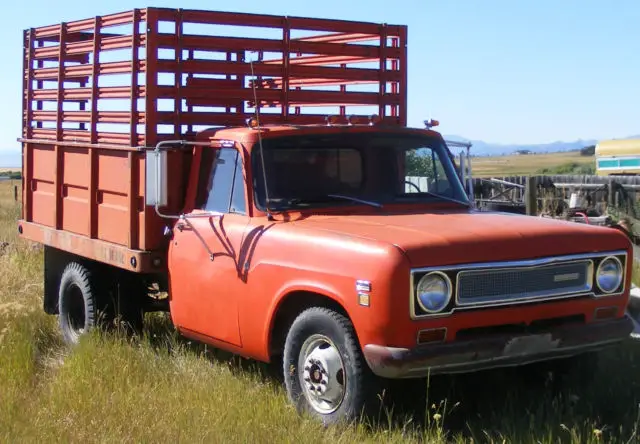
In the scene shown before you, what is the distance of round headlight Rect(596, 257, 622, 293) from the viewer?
600cm

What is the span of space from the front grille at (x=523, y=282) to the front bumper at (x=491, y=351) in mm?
222

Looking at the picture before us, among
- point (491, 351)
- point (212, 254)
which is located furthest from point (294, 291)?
point (491, 351)

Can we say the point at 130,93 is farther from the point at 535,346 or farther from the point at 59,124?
the point at 535,346

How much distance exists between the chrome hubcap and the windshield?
112 centimetres

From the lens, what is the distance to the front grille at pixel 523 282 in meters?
5.45

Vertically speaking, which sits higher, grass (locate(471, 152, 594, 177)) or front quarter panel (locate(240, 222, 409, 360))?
grass (locate(471, 152, 594, 177))

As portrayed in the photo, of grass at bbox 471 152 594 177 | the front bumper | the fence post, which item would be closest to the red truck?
the front bumper

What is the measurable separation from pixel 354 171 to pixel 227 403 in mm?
1914

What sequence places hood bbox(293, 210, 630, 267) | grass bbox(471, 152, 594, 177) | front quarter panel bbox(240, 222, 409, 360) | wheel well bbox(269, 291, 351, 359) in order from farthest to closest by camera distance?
1. grass bbox(471, 152, 594, 177)
2. wheel well bbox(269, 291, 351, 359)
3. hood bbox(293, 210, 630, 267)
4. front quarter panel bbox(240, 222, 409, 360)

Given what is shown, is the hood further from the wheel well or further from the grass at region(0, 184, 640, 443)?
the grass at region(0, 184, 640, 443)

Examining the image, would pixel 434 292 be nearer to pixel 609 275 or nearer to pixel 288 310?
pixel 288 310

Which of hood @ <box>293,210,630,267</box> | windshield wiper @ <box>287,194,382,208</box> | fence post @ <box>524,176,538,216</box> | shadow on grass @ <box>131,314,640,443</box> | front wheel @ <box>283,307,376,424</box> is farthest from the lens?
fence post @ <box>524,176,538,216</box>

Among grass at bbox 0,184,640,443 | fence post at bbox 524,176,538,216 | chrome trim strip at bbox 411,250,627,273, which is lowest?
grass at bbox 0,184,640,443

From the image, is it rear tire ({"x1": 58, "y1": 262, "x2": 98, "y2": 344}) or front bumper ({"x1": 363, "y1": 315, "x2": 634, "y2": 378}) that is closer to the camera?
front bumper ({"x1": 363, "y1": 315, "x2": 634, "y2": 378})
